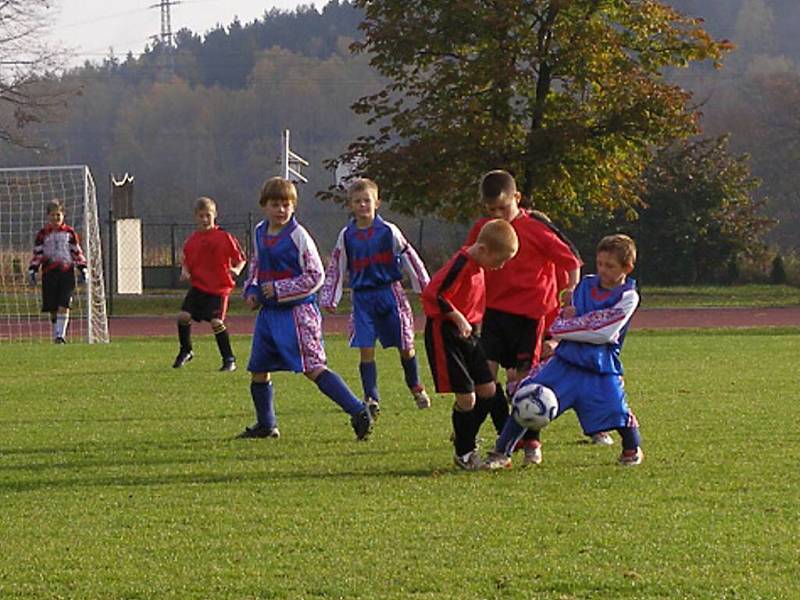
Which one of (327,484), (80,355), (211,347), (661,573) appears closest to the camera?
(661,573)

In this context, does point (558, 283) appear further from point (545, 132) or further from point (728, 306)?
point (728, 306)

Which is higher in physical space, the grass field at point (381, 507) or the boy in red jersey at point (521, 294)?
the boy in red jersey at point (521, 294)

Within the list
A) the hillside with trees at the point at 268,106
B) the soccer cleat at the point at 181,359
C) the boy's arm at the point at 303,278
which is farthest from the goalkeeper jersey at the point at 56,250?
the hillside with trees at the point at 268,106

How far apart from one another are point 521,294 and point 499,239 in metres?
1.17

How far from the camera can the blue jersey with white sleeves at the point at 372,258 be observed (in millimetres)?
10625

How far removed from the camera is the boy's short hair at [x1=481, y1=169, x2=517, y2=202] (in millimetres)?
8406

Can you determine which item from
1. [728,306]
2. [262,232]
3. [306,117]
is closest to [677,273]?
[728,306]

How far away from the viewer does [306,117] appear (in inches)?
3469

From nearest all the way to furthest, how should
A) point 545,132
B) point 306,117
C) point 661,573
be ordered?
1. point 661,573
2. point 545,132
3. point 306,117

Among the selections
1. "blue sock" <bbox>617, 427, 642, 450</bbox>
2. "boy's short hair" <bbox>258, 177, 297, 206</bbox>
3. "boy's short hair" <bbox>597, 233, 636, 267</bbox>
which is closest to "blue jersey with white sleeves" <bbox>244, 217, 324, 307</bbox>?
"boy's short hair" <bbox>258, 177, 297, 206</bbox>

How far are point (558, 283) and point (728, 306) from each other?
83.3 feet

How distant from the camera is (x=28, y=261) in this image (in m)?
25.2

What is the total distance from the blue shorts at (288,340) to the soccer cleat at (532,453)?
161cm

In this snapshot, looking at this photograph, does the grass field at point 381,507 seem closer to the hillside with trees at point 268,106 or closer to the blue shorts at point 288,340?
the blue shorts at point 288,340
